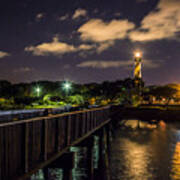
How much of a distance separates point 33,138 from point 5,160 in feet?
7.73

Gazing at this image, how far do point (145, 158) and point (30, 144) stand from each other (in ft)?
107

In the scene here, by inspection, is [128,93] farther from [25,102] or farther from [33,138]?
[33,138]

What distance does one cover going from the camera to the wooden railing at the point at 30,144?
356 inches

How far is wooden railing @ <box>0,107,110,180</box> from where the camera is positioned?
903 cm

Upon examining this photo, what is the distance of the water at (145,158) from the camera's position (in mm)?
32188

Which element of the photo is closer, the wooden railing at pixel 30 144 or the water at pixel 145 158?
the wooden railing at pixel 30 144

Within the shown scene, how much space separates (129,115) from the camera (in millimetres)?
86562

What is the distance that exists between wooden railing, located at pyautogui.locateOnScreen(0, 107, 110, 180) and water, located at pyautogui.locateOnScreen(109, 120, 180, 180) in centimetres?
1765

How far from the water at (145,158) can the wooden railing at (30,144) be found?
17.6m

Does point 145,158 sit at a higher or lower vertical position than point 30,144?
lower

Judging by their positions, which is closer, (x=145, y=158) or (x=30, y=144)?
(x=30, y=144)

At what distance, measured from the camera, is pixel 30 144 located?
11.0 meters

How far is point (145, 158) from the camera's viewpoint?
41.2m

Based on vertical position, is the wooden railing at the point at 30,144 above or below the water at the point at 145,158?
above
